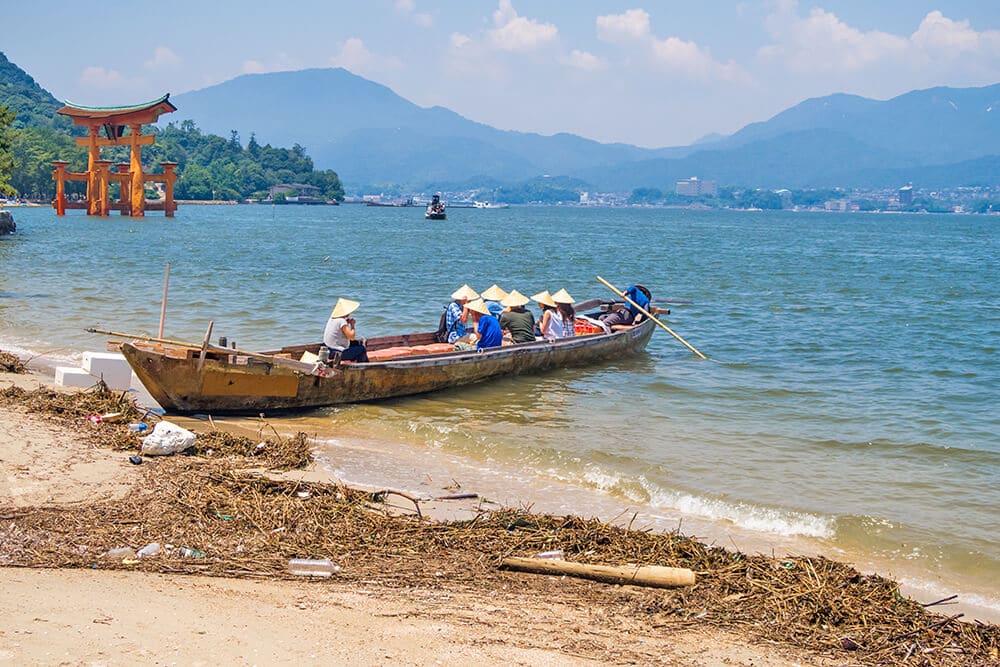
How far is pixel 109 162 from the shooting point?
2911 inches

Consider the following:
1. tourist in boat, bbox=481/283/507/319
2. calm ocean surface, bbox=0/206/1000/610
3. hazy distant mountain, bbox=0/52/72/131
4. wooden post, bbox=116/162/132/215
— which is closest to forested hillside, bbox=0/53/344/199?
hazy distant mountain, bbox=0/52/72/131

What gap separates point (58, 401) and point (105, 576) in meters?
4.68

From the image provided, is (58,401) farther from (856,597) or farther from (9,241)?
(9,241)

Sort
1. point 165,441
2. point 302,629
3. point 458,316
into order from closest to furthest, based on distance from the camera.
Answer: point 302,629 < point 165,441 < point 458,316

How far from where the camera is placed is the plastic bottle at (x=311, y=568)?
589cm

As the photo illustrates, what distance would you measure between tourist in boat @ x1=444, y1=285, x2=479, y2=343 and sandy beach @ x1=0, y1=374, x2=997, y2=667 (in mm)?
7959

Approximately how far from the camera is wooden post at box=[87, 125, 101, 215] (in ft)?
238

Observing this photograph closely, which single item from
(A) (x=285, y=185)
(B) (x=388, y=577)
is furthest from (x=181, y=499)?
(A) (x=285, y=185)

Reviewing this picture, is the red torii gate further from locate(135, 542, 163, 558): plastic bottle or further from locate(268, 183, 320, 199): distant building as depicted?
locate(268, 183, 320, 199): distant building

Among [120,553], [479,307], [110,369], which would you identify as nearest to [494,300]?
[479,307]

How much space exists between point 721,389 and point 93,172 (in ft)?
234

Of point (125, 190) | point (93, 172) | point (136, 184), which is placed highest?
point (93, 172)

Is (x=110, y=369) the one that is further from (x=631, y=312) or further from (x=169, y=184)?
(x=169, y=184)

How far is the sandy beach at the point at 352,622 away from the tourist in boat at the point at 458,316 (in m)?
7.96
